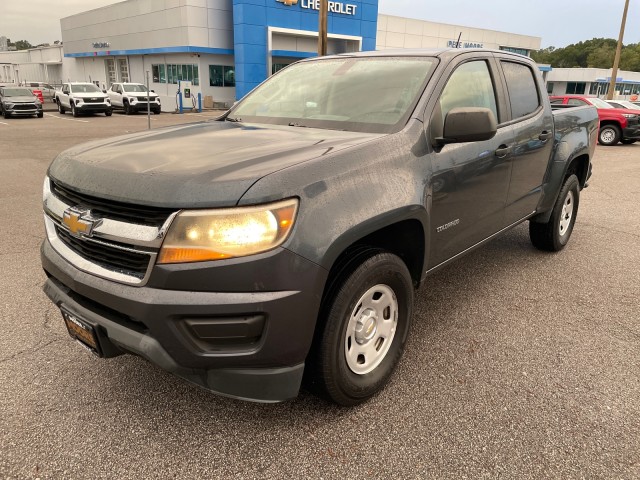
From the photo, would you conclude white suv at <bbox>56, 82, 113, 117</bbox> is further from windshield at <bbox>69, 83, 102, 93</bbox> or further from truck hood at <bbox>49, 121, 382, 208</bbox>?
truck hood at <bbox>49, 121, 382, 208</bbox>

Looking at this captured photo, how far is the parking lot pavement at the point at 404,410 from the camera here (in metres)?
2.18

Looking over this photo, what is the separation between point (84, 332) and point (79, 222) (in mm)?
505

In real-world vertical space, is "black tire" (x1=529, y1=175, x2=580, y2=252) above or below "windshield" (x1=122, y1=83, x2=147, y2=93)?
below

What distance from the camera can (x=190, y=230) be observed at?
1904 mm

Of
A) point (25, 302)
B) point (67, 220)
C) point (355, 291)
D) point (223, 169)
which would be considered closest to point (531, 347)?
point (355, 291)

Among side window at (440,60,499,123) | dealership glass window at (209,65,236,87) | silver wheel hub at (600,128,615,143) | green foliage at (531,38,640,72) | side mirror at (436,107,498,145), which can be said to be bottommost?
silver wheel hub at (600,128,615,143)

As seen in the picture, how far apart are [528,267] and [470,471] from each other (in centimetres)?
298

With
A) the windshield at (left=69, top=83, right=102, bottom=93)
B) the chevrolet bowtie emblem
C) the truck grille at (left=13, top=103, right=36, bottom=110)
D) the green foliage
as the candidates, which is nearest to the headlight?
the chevrolet bowtie emblem

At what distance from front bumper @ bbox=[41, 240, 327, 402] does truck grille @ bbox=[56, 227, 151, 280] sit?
75mm

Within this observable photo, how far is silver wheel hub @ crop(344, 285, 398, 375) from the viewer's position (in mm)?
2457

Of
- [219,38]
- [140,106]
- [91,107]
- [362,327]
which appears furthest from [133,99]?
[362,327]

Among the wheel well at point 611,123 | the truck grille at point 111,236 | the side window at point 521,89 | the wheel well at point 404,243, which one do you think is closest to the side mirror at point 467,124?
the wheel well at point 404,243

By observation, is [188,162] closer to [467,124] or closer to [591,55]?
[467,124]

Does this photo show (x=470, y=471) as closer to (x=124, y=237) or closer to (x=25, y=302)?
(x=124, y=237)
